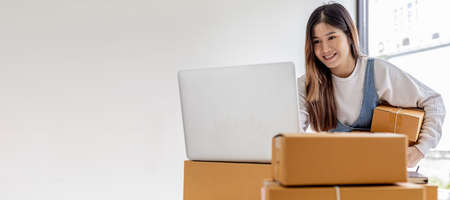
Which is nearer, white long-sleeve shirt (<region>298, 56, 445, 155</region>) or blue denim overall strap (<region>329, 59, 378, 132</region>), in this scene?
white long-sleeve shirt (<region>298, 56, 445, 155</region>)

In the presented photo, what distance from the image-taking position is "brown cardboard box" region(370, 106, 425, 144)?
127 centimetres

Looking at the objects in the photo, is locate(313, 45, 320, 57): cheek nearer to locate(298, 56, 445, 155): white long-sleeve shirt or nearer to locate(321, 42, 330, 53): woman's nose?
locate(321, 42, 330, 53): woman's nose

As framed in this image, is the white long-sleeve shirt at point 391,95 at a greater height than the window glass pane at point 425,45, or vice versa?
the window glass pane at point 425,45

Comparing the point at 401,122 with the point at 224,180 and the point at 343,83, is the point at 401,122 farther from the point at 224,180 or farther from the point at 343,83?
the point at 224,180

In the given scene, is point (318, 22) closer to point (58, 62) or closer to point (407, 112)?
point (407, 112)

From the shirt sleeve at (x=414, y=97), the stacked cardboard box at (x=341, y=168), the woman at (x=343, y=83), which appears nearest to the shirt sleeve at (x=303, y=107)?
the woman at (x=343, y=83)

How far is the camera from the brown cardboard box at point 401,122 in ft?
4.17

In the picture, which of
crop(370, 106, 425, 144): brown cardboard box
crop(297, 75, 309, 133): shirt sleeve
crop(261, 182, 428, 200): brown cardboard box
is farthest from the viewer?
crop(297, 75, 309, 133): shirt sleeve

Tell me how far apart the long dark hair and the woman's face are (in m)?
0.02

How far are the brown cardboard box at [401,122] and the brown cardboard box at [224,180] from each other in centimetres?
47

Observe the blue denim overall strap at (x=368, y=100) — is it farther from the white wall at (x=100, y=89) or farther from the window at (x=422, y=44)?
the white wall at (x=100, y=89)

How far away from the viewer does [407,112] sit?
1306mm

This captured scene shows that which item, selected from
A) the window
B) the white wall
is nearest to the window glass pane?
the window

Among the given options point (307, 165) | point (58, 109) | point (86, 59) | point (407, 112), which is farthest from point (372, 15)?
point (307, 165)
